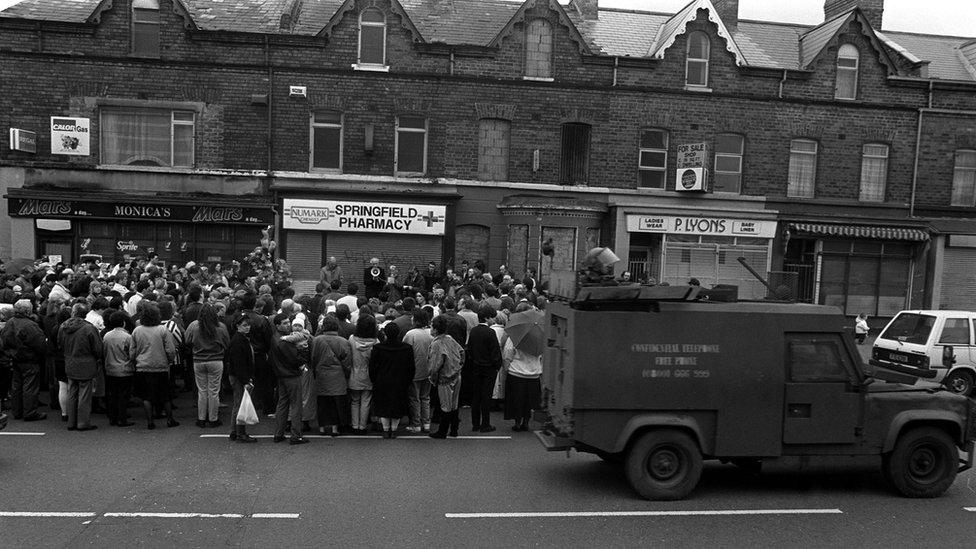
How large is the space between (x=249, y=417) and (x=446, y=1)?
664 inches

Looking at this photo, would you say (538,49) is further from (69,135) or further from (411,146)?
(69,135)

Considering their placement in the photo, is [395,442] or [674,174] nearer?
[395,442]

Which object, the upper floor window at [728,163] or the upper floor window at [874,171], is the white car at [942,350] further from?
the upper floor window at [874,171]

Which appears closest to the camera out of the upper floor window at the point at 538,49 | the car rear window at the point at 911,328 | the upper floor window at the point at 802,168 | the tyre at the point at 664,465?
the tyre at the point at 664,465

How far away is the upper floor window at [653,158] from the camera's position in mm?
22031

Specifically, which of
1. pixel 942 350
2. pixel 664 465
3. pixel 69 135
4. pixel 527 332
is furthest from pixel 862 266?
pixel 69 135

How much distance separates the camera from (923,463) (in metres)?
8.10

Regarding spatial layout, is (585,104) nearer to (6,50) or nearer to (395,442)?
(395,442)

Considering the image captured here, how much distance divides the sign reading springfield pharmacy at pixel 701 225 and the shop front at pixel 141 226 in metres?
10.3

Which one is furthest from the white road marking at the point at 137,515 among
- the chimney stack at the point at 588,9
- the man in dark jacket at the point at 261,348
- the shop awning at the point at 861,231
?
the chimney stack at the point at 588,9

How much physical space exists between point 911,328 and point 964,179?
12.4 m

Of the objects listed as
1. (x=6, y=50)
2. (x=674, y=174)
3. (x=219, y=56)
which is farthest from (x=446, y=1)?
(x=6, y=50)

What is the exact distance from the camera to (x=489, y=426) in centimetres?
1069

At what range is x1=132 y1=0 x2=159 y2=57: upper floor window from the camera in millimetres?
20234
